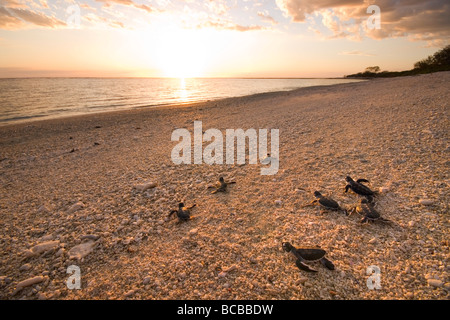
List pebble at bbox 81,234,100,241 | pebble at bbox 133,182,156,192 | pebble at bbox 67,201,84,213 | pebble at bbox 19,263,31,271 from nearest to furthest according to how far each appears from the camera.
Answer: pebble at bbox 19,263,31,271 < pebble at bbox 81,234,100,241 < pebble at bbox 67,201,84,213 < pebble at bbox 133,182,156,192

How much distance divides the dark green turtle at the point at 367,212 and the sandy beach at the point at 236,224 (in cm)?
12

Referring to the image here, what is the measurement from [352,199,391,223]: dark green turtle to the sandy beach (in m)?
0.12

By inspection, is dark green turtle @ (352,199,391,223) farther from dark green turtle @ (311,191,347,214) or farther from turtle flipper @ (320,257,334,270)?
turtle flipper @ (320,257,334,270)

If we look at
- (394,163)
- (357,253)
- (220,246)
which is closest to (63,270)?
(220,246)

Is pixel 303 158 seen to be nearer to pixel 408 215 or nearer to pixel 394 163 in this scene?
pixel 394 163

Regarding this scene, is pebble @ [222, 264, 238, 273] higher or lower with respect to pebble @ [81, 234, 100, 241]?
higher

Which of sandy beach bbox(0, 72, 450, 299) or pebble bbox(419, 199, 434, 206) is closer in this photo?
sandy beach bbox(0, 72, 450, 299)

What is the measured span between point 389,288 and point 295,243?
1.18 metres

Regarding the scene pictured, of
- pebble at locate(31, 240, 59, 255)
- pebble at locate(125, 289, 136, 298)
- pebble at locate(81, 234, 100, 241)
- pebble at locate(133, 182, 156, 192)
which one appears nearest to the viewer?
pebble at locate(125, 289, 136, 298)

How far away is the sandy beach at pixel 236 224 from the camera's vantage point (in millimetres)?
2746

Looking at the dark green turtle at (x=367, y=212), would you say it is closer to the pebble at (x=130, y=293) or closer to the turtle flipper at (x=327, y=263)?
the turtle flipper at (x=327, y=263)

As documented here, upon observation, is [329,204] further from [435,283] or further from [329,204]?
[435,283]

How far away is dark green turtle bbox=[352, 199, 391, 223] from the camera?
3.44 meters

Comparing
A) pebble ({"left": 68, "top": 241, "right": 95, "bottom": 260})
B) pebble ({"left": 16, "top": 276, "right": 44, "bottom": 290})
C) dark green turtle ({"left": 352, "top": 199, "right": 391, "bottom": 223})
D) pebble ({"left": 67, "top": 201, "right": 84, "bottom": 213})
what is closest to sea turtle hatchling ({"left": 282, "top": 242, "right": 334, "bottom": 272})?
dark green turtle ({"left": 352, "top": 199, "right": 391, "bottom": 223})
